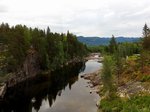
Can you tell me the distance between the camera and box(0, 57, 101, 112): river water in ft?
235

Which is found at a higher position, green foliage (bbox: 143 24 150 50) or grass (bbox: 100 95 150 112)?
green foliage (bbox: 143 24 150 50)

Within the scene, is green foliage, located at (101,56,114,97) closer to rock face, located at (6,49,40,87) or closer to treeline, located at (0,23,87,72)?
rock face, located at (6,49,40,87)

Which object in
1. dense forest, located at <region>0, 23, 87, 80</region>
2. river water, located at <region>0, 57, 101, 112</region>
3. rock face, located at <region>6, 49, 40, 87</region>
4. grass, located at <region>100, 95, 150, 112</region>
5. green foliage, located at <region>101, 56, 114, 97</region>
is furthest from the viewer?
dense forest, located at <region>0, 23, 87, 80</region>

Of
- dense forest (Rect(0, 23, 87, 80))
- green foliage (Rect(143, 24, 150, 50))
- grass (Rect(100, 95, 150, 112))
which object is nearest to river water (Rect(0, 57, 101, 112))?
A: grass (Rect(100, 95, 150, 112))

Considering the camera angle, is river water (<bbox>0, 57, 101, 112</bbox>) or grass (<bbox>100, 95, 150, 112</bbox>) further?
river water (<bbox>0, 57, 101, 112</bbox>)

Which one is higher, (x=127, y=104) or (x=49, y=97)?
(x=127, y=104)

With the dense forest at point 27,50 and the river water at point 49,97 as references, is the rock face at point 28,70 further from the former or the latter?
the river water at point 49,97

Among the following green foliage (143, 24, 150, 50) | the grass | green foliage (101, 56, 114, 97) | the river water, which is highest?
green foliage (143, 24, 150, 50)

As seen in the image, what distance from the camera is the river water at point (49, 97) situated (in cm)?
7169

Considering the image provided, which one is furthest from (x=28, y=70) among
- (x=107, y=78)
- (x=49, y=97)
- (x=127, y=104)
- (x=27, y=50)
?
(x=127, y=104)

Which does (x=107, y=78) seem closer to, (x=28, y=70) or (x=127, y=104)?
(x=127, y=104)

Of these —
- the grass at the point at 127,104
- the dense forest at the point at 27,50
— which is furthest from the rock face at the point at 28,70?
the grass at the point at 127,104

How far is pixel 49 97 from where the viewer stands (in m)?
86.8

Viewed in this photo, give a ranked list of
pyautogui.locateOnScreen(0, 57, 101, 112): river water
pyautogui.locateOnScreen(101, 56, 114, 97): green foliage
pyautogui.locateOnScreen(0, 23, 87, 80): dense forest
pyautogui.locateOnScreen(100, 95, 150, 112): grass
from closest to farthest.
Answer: pyautogui.locateOnScreen(100, 95, 150, 112): grass, pyautogui.locateOnScreen(101, 56, 114, 97): green foliage, pyautogui.locateOnScreen(0, 57, 101, 112): river water, pyautogui.locateOnScreen(0, 23, 87, 80): dense forest
